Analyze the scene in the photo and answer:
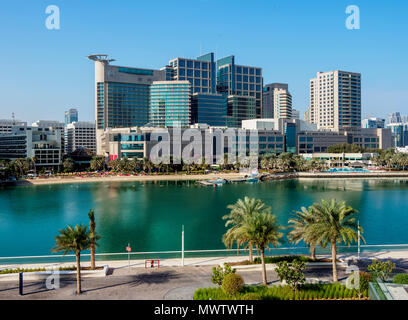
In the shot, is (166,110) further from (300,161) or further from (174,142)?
(300,161)

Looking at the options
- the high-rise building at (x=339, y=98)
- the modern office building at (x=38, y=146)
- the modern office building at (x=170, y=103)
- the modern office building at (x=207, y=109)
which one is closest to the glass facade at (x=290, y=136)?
the modern office building at (x=207, y=109)

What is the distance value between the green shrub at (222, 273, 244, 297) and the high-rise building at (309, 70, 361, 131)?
178m

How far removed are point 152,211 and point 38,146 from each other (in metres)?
79.4

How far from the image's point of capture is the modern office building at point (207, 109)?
171125 millimetres

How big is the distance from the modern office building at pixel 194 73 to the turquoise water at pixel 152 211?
10572 cm

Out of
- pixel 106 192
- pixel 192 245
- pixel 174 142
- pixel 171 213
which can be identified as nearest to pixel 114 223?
pixel 171 213

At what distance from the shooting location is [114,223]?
49.0 meters

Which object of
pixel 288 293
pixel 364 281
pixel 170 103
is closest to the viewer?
pixel 288 293

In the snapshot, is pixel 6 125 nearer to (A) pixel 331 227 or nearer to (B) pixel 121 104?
(B) pixel 121 104

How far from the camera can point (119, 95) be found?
166 meters

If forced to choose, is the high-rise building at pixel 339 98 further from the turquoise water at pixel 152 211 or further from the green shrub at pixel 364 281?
the green shrub at pixel 364 281

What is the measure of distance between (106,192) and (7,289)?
6492 centimetres

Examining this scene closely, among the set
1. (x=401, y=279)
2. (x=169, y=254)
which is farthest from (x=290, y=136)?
(x=401, y=279)

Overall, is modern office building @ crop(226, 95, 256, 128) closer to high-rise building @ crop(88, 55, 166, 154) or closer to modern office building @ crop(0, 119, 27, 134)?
high-rise building @ crop(88, 55, 166, 154)
